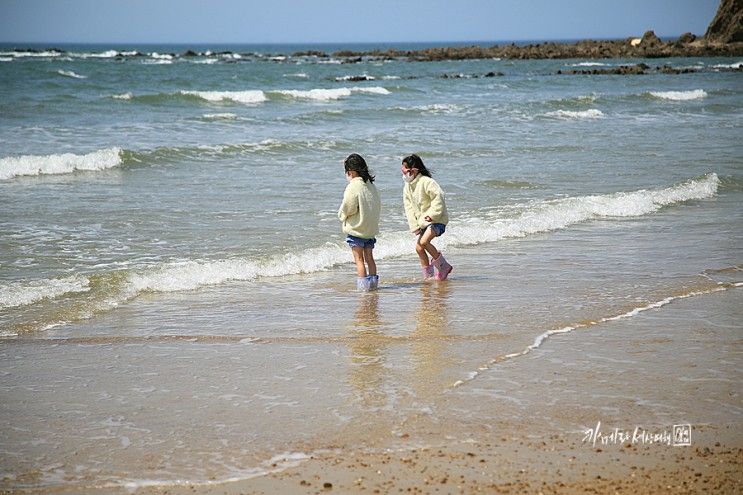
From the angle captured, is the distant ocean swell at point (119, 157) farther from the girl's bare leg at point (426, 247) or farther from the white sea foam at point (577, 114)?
the white sea foam at point (577, 114)

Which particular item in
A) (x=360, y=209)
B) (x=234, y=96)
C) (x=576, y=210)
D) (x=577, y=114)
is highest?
(x=234, y=96)

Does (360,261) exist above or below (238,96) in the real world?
below

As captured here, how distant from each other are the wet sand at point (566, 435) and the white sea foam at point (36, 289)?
157 inches

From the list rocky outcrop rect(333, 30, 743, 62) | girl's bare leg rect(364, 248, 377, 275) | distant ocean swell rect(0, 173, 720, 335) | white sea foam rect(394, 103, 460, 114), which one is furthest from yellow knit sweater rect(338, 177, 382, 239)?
rocky outcrop rect(333, 30, 743, 62)

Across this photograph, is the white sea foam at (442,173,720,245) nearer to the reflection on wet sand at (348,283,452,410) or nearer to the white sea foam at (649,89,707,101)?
the reflection on wet sand at (348,283,452,410)

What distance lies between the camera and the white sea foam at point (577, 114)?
28.3 meters

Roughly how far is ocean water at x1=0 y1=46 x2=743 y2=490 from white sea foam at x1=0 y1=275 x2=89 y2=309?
0.03 metres

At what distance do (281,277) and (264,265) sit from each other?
34cm

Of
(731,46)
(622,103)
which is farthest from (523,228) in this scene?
(731,46)

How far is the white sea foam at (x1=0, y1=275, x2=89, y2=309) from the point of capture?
727cm

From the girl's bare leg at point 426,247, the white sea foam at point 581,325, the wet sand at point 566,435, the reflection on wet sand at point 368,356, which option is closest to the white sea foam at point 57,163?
the girl's bare leg at point 426,247

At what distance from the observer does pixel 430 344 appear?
19.7ft

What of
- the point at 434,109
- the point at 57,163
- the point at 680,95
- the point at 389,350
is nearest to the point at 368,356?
the point at 389,350

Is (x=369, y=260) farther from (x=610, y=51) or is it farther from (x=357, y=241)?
(x=610, y=51)
